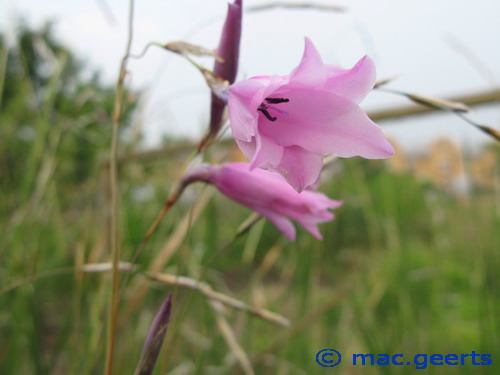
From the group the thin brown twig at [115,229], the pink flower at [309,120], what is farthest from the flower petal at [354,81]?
the thin brown twig at [115,229]

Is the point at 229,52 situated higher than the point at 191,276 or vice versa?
the point at 229,52

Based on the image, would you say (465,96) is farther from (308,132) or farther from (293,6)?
(308,132)

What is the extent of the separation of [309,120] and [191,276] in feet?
1.79

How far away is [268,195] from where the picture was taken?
0.79ft

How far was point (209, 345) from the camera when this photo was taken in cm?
69

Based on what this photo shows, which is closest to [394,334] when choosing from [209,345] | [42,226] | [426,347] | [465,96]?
[426,347]

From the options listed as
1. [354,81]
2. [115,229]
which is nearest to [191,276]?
[115,229]

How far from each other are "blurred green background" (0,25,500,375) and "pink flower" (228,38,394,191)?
98 mm

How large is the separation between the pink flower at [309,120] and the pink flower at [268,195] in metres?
0.07

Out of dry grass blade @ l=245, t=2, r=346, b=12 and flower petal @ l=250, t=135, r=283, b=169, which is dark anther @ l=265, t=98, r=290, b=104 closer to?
flower petal @ l=250, t=135, r=283, b=169

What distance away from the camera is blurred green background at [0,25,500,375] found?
55cm

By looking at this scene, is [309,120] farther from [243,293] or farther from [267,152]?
[243,293]

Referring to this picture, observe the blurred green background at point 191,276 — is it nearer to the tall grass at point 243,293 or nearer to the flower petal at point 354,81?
the tall grass at point 243,293

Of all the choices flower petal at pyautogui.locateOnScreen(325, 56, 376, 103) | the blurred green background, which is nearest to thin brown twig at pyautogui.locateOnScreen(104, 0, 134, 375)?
the blurred green background
